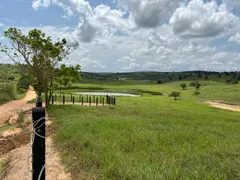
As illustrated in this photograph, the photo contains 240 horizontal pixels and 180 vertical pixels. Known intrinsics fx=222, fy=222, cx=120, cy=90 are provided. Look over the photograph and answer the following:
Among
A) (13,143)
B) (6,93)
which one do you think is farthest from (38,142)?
(6,93)

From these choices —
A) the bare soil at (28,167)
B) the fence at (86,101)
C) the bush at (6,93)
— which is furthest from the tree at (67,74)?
the bare soil at (28,167)

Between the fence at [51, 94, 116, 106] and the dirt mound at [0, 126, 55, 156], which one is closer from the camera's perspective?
the dirt mound at [0, 126, 55, 156]

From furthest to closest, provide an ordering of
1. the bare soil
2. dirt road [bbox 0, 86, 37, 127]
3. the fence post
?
dirt road [bbox 0, 86, 37, 127] → the bare soil → the fence post

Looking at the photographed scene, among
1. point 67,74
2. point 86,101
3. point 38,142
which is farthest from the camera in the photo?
point 86,101

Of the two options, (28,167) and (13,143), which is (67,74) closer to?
(13,143)

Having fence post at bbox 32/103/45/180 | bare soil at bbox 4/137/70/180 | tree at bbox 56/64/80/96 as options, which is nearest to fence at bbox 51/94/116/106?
tree at bbox 56/64/80/96

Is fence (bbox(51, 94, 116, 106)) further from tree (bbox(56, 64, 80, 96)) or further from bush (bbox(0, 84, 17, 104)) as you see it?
bush (bbox(0, 84, 17, 104))

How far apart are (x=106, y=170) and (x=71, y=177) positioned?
0.92 metres

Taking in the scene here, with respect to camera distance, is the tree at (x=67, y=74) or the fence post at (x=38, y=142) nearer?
the fence post at (x=38, y=142)

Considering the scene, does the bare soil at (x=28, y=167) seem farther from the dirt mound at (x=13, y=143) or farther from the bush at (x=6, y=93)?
the bush at (x=6, y=93)

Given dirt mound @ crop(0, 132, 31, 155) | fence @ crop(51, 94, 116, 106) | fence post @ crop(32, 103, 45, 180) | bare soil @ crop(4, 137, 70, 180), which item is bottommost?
fence @ crop(51, 94, 116, 106)

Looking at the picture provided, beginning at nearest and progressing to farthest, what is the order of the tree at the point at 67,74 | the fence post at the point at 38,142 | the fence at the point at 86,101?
1. the fence post at the point at 38,142
2. the tree at the point at 67,74
3. the fence at the point at 86,101

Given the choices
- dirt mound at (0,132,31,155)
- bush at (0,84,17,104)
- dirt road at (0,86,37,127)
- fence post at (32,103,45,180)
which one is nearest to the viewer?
fence post at (32,103,45,180)

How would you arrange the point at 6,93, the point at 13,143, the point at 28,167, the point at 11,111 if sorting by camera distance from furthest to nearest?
the point at 6,93, the point at 11,111, the point at 13,143, the point at 28,167
